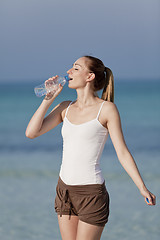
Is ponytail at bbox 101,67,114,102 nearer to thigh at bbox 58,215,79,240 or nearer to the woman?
the woman

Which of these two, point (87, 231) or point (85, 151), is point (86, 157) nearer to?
point (85, 151)

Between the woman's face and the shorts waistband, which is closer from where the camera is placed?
the shorts waistband

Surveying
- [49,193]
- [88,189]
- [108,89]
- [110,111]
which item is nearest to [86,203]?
[88,189]

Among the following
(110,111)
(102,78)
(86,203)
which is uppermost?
(102,78)

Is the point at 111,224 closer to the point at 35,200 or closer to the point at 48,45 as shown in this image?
the point at 35,200

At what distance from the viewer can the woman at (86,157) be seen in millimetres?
2678

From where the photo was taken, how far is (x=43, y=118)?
9.50 ft

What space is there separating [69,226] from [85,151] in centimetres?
45

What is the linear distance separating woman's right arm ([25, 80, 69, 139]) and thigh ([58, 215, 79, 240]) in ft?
1.79

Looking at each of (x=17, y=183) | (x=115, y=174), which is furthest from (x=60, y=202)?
(x=115, y=174)

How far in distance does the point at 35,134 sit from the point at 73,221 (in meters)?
0.58

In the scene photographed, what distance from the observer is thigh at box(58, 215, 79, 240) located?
2.76 meters

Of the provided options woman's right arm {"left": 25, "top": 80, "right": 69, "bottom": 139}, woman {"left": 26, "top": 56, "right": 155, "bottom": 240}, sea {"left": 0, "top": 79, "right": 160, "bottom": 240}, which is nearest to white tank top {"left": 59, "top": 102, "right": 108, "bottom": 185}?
woman {"left": 26, "top": 56, "right": 155, "bottom": 240}

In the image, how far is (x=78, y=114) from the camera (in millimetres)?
2822
